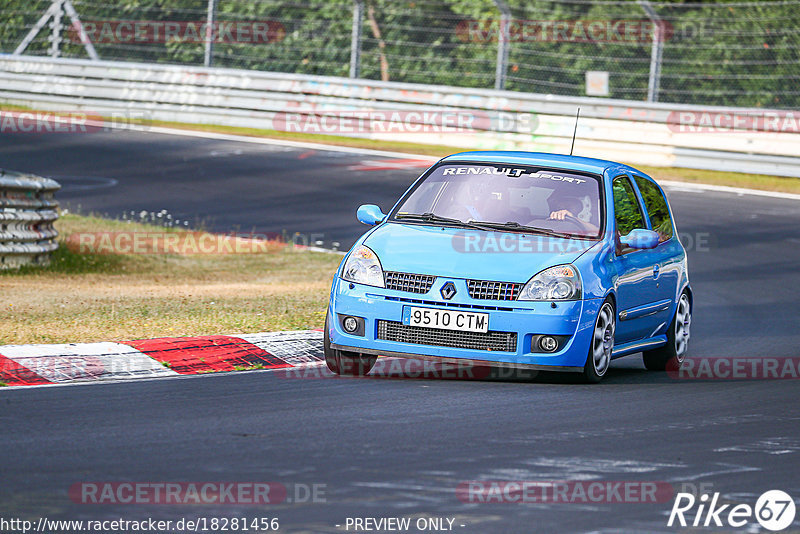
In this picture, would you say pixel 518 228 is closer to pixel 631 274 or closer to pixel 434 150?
pixel 631 274

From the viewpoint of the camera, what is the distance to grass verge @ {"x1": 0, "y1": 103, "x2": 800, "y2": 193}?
23016 millimetres

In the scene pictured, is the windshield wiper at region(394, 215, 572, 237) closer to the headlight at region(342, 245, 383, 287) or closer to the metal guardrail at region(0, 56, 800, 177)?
the headlight at region(342, 245, 383, 287)

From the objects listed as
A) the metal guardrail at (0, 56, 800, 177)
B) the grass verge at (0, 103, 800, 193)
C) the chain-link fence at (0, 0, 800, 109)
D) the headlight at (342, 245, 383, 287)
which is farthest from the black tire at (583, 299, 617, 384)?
the chain-link fence at (0, 0, 800, 109)

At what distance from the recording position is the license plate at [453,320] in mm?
8500

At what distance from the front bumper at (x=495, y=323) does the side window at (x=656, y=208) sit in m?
1.95

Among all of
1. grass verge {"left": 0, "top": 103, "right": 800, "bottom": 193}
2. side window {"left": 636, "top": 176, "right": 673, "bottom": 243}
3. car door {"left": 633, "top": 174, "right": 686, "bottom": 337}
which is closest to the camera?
car door {"left": 633, "top": 174, "right": 686, "bottom": 337}

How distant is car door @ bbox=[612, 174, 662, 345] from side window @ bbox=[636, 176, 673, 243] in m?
0.20

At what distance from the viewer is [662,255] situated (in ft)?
33.7

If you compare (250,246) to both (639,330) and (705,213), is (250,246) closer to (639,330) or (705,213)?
(705,213)

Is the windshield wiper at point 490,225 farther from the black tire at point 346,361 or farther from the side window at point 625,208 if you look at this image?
the black tire at point 346,361

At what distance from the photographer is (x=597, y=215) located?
9.52m

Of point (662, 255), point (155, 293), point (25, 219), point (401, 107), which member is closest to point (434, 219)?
point (662, 255)

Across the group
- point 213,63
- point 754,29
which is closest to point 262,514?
point 754,29

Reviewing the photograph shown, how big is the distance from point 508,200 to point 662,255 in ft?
4.62
